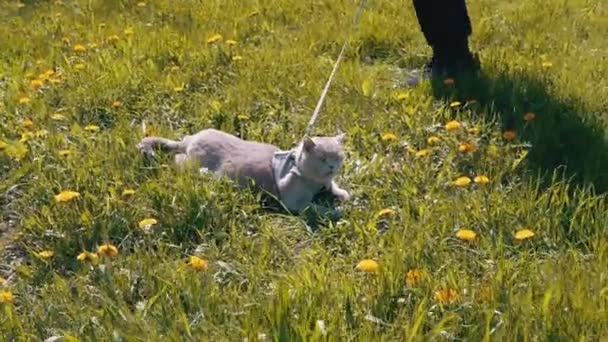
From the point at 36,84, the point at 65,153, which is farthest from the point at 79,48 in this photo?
the point at 65,153

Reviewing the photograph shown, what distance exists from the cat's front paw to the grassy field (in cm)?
6

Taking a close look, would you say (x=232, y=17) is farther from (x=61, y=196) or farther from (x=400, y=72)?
(x=61, y=196)

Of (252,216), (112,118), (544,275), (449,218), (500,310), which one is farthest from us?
(112,118)

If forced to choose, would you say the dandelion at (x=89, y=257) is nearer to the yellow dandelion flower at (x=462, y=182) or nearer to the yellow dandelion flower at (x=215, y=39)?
the yellow dandelion flower at (x=462, y=182)

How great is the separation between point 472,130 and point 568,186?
64cm

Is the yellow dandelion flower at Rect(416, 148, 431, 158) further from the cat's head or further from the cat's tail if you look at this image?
the cat's tail

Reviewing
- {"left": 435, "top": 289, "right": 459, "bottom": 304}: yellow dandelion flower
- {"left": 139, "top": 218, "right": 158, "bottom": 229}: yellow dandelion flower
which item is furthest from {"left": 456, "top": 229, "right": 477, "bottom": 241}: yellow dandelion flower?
{"left": 139, "top": 218, "right": 158, "bottom": 229}: yellow dandelion flower

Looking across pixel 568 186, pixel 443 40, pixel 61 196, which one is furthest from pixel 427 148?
pixel 61 196

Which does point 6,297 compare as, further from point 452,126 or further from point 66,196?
point 452,126

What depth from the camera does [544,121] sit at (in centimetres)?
375

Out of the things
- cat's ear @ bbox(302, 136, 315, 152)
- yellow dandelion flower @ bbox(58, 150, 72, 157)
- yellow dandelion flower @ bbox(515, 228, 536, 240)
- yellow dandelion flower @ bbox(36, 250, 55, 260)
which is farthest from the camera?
yellow dandelion flower @ bbox(58, 150, 72, 157)

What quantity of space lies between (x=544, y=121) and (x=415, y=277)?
62.7 inches

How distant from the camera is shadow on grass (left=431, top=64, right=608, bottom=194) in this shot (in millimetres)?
3352

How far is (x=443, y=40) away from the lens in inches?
175
